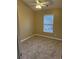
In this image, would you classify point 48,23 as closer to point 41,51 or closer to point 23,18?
point 23,18

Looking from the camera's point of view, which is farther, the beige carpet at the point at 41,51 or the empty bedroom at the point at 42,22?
the empty bedroom at the point at 42,22

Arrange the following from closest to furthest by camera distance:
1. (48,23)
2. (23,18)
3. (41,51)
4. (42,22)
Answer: (41,51) < (23,18) < (48,23) < (42,22)

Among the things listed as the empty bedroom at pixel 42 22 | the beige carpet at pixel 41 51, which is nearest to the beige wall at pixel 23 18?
the empty bedroom at pixel 42 22

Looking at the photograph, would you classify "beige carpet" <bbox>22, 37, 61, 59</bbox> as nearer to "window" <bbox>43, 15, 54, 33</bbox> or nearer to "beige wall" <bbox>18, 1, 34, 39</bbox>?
"beige wall" <bbox>18, 1, 34, 39</bbox>

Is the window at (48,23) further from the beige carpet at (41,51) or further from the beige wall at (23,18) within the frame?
the beige carpet at (41,51)

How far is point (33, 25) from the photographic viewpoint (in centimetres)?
818

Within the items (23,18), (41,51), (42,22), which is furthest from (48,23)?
(41,51)

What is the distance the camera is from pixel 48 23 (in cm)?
734

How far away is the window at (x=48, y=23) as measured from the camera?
7.12 meters

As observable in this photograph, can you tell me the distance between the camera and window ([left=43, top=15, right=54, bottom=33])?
23.4ft

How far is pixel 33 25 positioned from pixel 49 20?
4.89 feet
